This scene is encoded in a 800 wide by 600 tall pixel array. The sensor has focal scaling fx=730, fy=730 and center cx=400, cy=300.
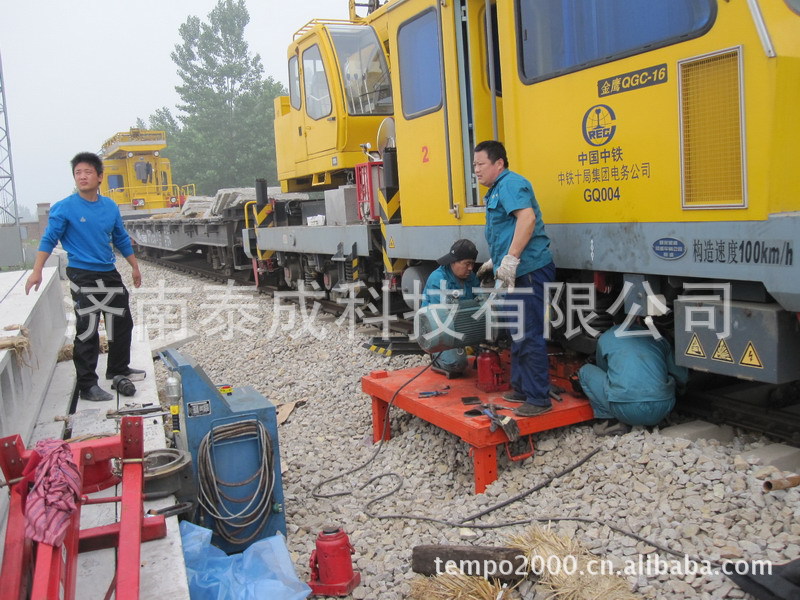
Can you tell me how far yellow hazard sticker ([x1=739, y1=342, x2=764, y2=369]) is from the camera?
11.8 feet

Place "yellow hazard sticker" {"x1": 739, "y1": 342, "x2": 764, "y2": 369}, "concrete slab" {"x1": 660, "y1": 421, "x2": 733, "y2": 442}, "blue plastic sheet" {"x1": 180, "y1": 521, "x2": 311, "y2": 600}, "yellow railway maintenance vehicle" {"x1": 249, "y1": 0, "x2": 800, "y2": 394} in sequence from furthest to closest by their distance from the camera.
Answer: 1. "concrete slab" {"x1": 660, "y1": 421, "x2": 733, "y2": 442}
2. "yellow hazard sticker" {"x1": 739, "y1": 342, "x2": 764, "y2": 369}
3. "yellow railway maintenance vehicle" {"x1": 249, "y1": 0, "x2": 800, "y2": 394}
4. "blue plastic sheet" {"x1": 180, "y1": 521, "x2": 311, "y2": 600}

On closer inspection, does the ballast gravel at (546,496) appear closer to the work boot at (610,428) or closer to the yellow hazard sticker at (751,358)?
the work boot at (610,428)

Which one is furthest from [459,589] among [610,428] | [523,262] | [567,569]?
[523,262]

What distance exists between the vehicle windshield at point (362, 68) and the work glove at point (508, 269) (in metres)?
4.86

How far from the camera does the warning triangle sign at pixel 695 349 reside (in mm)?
3891

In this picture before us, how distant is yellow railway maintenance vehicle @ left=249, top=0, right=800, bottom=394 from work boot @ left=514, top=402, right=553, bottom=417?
2.52 feet

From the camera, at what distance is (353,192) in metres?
8.24

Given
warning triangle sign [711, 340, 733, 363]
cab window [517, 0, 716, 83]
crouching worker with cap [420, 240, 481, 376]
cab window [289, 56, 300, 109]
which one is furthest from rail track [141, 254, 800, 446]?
cab window [289, 56, 300, 109]

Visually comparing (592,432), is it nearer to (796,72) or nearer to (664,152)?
(664,152)

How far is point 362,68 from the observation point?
883 cm

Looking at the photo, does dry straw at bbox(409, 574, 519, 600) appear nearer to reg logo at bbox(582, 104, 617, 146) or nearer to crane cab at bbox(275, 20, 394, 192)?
reg logo at bbox(582, 104, 617, 146)

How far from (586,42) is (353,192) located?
4233 mm

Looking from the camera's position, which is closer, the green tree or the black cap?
the black cap

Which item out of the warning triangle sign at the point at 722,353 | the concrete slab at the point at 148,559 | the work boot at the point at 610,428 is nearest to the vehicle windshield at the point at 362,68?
the concrete slab at the point at 148,559
